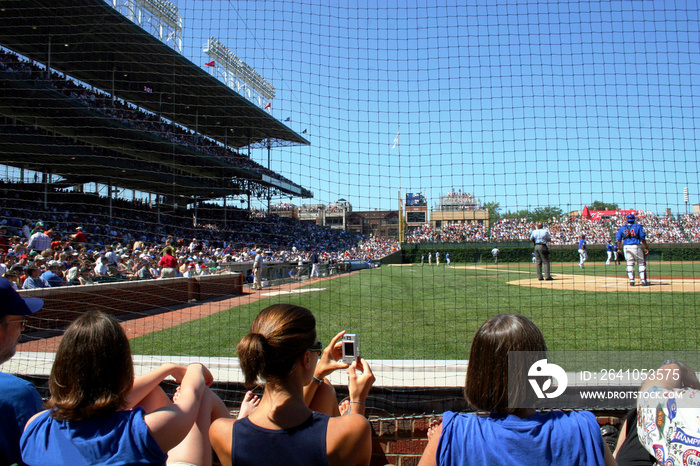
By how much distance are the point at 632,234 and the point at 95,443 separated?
33.1 ft

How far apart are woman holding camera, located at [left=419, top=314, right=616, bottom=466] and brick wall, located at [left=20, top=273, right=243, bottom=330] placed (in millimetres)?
6620

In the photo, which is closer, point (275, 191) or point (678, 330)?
point (678, 330)

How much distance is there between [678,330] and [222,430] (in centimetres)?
556

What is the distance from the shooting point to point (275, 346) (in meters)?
1.62

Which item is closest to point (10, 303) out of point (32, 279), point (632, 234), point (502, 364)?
point (502, 364)

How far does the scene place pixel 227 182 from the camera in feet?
43.0

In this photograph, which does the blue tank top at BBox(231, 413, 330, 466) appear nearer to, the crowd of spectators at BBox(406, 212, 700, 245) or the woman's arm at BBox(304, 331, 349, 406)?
the woman's arm at BBox(304, 331, 349, 406)

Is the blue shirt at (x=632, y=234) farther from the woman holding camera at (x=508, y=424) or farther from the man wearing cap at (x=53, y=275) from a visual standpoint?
the man wearing cap at (x=53, y=275)

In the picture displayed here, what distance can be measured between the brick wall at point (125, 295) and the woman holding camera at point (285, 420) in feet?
19.7

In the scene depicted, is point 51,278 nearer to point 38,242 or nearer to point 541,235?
point 38,242

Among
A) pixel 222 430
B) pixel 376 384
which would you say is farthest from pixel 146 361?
pixel 222 430

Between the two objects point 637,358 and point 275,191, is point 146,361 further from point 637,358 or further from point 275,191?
point 275,191

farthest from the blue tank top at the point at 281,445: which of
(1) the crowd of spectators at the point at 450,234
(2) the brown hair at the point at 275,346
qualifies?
(1) the crowd of spectators at the point at 450,234

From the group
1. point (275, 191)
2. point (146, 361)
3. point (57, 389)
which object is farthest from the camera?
point (275, 191)
